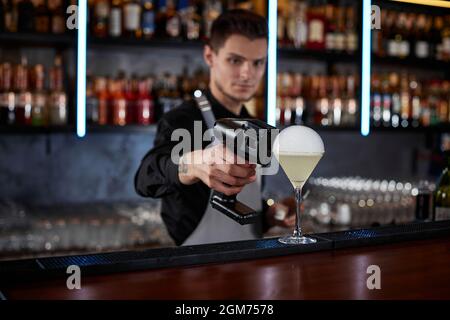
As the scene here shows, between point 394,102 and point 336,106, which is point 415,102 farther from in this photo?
point 336,106

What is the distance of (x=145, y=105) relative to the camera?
10.1 ft

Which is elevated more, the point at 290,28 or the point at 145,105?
the point at 290,28

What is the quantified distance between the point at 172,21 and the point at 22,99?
878 mm

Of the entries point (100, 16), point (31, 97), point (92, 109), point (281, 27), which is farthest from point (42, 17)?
point (281, 27)

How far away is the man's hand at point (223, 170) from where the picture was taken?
1.32 m

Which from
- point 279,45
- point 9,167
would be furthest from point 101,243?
point 279,45

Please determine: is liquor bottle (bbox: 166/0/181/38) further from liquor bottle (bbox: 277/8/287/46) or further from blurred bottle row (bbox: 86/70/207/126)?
liquor bottle (bbox: 277/8/287/46)

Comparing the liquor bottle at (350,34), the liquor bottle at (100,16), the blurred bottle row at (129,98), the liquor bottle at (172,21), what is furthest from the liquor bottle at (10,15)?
the liquor bottle at (350,34)

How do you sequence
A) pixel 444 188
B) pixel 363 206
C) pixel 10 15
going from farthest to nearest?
1. pixel 363 206
2. pixel 10 15
3. pixel 444 188

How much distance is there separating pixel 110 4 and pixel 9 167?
3.39 ft

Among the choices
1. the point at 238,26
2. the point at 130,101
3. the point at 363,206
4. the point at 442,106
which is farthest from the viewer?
the point at 442,106

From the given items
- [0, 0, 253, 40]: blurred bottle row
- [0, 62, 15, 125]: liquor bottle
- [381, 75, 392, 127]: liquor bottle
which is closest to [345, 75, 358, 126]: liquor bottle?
[381, 75, 392, 127]: liquor bottle

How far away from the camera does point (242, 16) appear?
86.3 inches

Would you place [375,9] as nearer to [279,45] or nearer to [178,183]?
[279,45]
